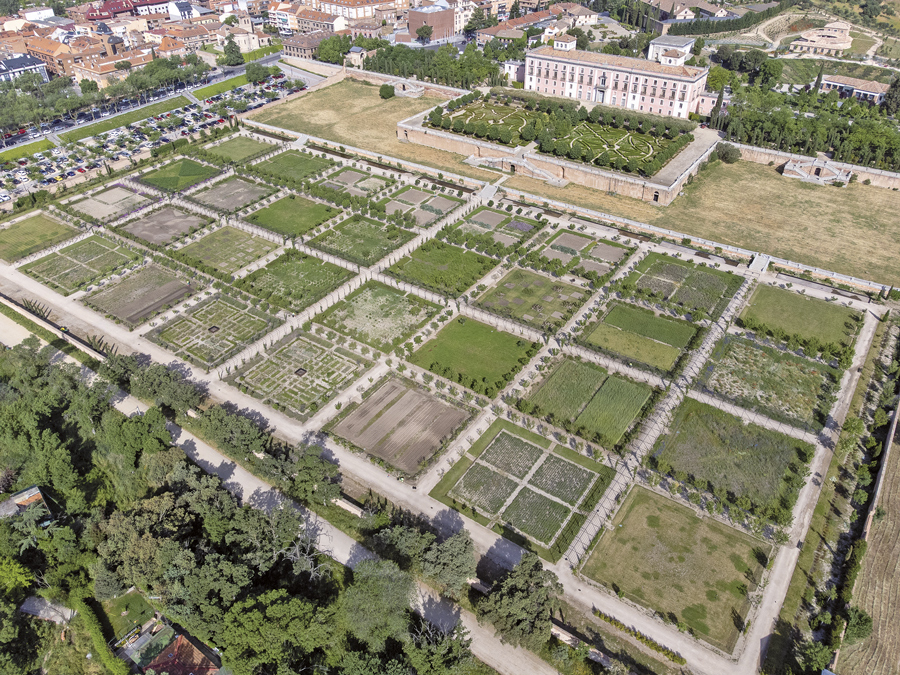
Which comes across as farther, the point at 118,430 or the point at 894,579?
the point at 118,430

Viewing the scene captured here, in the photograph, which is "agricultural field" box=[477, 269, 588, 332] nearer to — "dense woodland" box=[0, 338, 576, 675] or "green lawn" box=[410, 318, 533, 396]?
"green lawn" box=[410, 318, 533, 396]

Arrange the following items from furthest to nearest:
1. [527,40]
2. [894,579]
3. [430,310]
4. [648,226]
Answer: [527,40]
[648,226]
[430,310]
[894,579]

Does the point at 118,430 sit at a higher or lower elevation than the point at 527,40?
lower

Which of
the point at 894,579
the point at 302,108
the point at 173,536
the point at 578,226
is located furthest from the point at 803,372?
the point at 302,108

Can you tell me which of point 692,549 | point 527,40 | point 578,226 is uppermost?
point 527,40

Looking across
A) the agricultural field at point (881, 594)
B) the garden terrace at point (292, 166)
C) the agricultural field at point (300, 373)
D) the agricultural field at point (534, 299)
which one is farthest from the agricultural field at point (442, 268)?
the agricultural field at point (881, 594)

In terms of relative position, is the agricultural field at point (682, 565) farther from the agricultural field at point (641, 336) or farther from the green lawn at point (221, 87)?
the green lawn at point (221, 87)

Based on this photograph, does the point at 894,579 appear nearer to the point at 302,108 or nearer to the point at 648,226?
the point at 648,226
